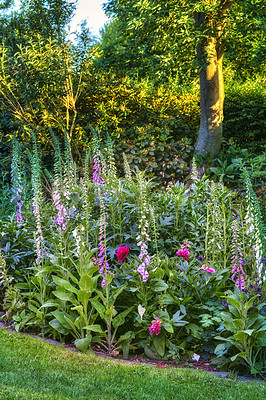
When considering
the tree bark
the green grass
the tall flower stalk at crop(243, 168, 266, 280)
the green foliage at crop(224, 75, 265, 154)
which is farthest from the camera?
the green foliage at crop(224, 75, 265, 154)

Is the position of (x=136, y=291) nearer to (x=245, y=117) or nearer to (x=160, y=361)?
(x=160, y=361)

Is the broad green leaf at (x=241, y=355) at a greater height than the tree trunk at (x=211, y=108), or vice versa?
the tree trunk at (x=211, y=108)

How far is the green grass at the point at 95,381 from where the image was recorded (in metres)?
2.98

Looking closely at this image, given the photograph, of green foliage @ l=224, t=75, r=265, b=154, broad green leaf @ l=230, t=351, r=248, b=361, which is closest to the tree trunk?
green foliage @ l=224, t=75, r=265, b=154

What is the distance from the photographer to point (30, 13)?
996 cm

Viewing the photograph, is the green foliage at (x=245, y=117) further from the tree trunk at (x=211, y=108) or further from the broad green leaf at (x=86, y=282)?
the broad green leaf at (x=86, y=282)

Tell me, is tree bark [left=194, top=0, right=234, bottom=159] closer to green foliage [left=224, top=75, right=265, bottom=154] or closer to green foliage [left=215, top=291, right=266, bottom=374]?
green foliage [left=224, top=75, right=265, bottom=154]

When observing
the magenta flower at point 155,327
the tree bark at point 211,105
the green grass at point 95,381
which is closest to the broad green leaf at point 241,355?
the green grass at point 95,381

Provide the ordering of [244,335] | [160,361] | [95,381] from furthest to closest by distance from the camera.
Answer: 1. [160,361]
2. [244,335]
3. [95,381]

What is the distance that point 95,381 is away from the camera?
3.20m

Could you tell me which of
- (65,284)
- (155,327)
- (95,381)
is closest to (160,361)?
(155,327)

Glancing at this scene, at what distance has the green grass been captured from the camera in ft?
9.77

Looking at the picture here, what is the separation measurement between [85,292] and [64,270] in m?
0.52

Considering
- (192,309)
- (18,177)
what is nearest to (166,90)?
(18,177)
